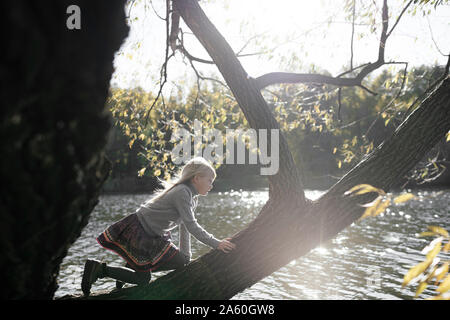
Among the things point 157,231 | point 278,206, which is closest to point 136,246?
point 157,231

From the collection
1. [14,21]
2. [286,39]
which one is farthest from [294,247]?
[286,39]

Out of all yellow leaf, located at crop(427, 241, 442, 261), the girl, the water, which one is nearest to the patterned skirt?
the girl

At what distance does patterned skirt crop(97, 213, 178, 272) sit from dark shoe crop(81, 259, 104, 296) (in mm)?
238

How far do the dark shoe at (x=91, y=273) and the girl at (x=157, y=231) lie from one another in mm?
82

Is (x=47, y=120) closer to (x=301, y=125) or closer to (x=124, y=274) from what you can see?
(x=124, y=274)

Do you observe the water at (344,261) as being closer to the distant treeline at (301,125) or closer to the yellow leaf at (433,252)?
the yellow leaf at (433,252)

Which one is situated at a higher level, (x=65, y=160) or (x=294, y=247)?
(x=65, y=160)

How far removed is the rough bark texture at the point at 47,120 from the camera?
1.01 meters

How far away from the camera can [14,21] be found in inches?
37.3

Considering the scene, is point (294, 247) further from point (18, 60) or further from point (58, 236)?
point (18, 60)

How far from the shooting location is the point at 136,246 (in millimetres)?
3158

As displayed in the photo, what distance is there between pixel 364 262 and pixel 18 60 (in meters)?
10.1

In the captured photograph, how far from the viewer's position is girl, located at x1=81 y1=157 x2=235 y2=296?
3119 millimetres

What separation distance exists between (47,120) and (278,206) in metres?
1.88
